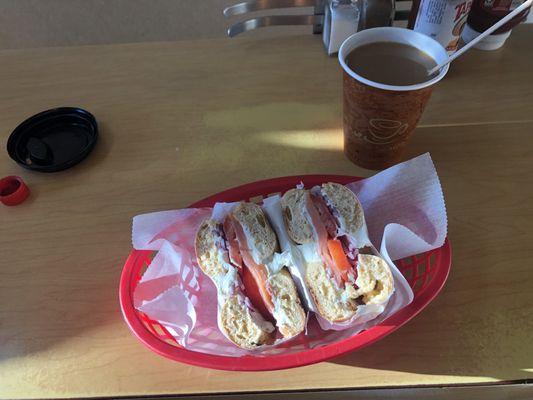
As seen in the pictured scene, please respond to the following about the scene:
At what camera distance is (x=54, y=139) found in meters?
0.70

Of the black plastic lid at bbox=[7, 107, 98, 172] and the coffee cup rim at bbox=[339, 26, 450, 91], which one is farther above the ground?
the coffee cup rim at bbox=[339, 26, 450, 91]

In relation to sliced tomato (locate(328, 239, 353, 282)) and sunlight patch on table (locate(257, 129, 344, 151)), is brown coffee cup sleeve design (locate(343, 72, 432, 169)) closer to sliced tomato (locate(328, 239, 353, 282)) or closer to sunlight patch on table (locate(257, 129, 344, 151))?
sunlight patch on table (locate(257, 129, 344, 151))

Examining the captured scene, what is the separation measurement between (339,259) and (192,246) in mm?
177

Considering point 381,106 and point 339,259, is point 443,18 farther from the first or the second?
point 339,259

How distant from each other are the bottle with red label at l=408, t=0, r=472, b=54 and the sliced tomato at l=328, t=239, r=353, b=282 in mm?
393

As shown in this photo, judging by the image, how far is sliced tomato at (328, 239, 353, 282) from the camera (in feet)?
1.50

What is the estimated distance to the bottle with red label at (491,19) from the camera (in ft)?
2.33

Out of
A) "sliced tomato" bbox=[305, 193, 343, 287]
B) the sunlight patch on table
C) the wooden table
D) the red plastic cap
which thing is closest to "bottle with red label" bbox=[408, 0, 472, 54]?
the wooden table

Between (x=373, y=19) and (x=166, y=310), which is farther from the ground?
(x=373, y=19)

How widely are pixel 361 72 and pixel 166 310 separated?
1.21 feet

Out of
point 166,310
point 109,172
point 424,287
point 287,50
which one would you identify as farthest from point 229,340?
point 287,50

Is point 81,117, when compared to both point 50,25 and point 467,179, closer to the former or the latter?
point 467,179

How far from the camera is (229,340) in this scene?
0.45m

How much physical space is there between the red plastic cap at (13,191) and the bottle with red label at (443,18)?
64 centimetres
